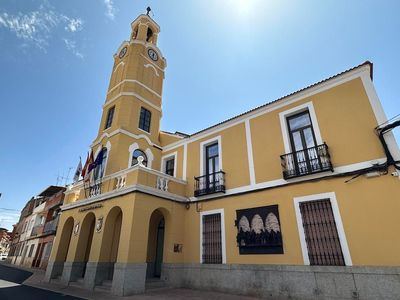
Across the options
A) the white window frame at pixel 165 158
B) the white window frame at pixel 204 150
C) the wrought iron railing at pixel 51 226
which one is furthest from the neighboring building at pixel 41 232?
the white window frame at pixel 204 150

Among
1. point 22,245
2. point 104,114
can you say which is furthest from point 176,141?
point 22,245

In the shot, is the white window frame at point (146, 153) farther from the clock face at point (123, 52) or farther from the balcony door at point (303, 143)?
the balcony door at point (303, 143)

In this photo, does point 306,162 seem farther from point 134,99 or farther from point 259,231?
point 134,99

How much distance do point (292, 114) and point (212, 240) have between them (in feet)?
22.9

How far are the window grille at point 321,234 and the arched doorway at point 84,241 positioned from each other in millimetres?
10673

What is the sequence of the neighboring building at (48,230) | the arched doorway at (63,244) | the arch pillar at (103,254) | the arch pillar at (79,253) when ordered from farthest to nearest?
the neighboring building at (48,230), the arched doorway at (63,244), the arch pillar at (79,253), the arch pillar at (103,254)

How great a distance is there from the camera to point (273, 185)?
9.37 metres

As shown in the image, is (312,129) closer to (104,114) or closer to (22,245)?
(104,114)

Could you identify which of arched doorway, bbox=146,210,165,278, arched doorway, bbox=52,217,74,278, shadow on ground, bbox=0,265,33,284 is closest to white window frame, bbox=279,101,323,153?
arched doorway, bbox=146,210,165,278

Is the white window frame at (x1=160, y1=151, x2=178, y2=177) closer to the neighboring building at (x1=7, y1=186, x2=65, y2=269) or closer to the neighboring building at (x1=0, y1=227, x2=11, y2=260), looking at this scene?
the neighboring building at (x1=7, y1=186, x2=65, y2=269)

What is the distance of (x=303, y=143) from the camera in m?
9.48

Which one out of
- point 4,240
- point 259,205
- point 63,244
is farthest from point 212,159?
point 4,240

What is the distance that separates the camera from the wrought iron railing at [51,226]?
77.3 feet

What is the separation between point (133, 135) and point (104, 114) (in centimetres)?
366
